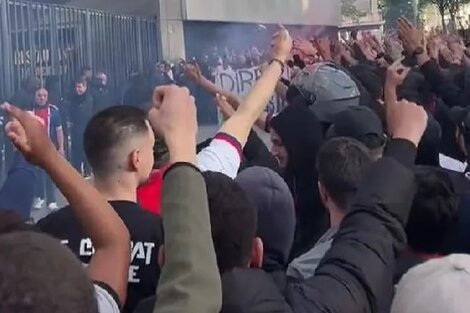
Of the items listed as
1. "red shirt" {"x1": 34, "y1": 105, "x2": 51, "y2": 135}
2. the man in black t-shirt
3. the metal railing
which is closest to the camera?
the man in black t-shirt

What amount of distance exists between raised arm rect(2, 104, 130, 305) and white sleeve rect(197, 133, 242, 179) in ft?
2.90

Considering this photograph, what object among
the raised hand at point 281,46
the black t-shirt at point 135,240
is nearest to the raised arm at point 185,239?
the black t-shirt at point 135,240

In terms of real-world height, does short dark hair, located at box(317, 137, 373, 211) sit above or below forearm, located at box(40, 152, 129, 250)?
below

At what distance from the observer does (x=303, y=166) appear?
14.9 feet

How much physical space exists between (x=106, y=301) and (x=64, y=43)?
431 inches

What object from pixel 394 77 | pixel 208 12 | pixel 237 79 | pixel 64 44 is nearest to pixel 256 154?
pixel 394 77

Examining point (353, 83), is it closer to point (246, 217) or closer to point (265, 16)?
point (246, 217)

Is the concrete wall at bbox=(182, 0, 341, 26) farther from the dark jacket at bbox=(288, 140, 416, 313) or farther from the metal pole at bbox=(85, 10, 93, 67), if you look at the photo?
the dark jacket at bbox=(288, 140, 416, 313)

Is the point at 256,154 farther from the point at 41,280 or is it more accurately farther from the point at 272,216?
the point at 41,280

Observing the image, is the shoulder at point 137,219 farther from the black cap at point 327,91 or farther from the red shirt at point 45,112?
the red shirt at point 45,112

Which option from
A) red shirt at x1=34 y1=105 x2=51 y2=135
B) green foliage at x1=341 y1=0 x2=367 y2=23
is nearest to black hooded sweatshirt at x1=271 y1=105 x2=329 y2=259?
red shirt at x1=34 y1=105 x2=51 y2=135

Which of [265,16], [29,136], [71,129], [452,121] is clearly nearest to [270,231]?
[29,136]

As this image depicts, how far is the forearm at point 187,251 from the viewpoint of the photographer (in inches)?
74.4

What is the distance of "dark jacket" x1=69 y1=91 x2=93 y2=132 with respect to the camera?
42.7ft
